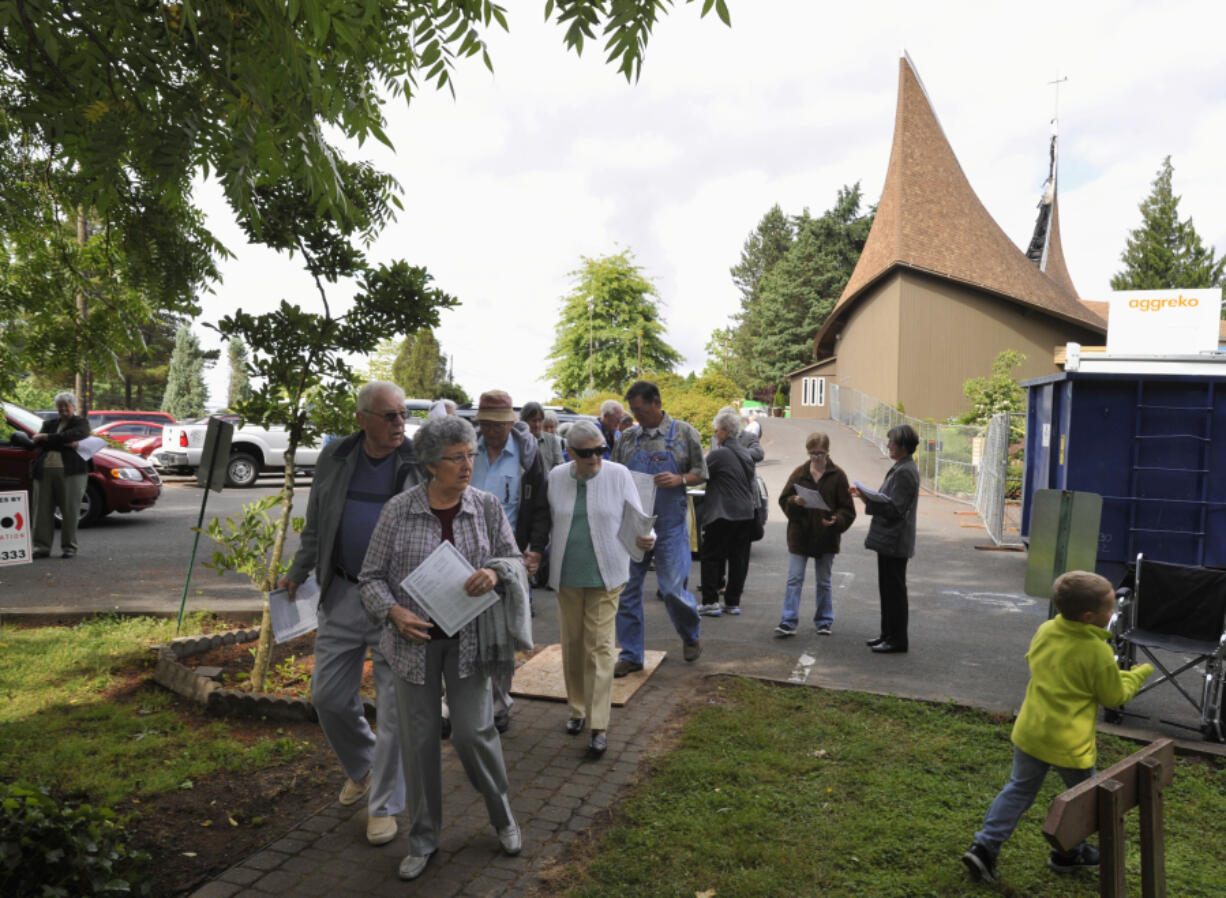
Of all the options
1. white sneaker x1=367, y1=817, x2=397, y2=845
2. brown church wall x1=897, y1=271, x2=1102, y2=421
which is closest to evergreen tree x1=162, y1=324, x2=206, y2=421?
brown church wall x1=897, y1=271, x2=1102, y2=421

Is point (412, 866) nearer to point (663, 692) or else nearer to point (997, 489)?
point (663, 692)

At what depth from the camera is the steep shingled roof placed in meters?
39.3

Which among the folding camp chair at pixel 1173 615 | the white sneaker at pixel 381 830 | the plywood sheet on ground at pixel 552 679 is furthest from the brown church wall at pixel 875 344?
the white sneaker at pixel 381 830

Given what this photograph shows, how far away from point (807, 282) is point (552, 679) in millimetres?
64597

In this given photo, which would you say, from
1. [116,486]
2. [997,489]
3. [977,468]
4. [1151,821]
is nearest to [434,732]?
[1151,821]

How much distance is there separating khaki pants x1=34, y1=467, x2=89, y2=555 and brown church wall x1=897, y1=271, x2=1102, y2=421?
3408cm

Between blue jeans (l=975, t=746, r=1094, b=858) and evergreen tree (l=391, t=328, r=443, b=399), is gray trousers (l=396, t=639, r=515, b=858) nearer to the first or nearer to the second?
blue jeans (l=975, t=746, r=1094, b=858)

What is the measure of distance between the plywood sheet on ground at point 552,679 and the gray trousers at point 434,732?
2273 mm

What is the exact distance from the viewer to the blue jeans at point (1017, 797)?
12.4ft

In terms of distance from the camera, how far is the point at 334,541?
4215 millimetres

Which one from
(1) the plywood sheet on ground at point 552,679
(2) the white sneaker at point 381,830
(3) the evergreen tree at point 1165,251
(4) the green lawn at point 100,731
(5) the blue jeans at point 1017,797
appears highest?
(3) the evergreen tree at point 1165,251

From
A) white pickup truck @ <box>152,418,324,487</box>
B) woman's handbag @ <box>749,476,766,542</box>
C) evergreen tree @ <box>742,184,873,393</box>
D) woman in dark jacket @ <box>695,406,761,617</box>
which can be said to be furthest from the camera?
evergreen tree @ <box>742,184,873,393</box>

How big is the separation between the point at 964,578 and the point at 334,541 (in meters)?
8.88

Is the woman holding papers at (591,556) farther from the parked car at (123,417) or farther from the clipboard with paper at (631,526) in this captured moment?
the parked car at (123,417)
